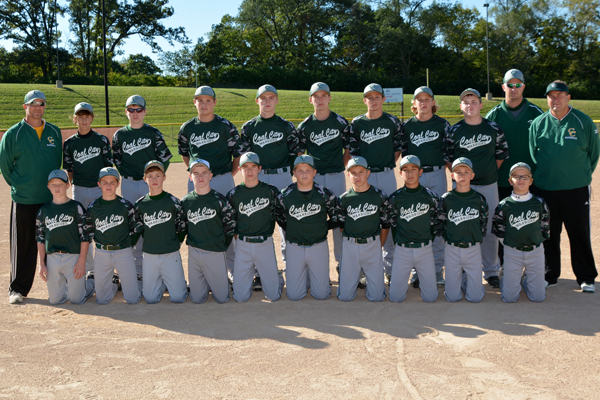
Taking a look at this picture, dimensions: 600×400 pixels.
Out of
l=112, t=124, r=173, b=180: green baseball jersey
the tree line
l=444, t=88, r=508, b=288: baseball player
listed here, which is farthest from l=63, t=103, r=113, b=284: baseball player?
the tree line

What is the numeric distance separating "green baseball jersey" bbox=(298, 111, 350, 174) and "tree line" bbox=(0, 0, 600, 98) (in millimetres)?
46635

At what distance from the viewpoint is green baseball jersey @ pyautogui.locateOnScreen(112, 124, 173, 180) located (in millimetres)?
5973

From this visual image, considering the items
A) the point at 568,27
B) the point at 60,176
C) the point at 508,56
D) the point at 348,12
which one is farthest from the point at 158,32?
the point at 60,176

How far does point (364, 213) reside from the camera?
17.6ft

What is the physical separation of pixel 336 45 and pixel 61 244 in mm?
61763

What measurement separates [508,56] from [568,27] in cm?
802

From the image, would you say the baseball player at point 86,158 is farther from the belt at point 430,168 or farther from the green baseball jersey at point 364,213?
the belt at point 430,168

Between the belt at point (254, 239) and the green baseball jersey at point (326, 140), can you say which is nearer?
the belt at point (254, 239)

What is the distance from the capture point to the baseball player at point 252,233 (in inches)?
214

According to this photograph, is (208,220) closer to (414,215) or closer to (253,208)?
(253,208)

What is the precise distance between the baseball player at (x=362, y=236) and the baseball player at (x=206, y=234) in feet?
4.08

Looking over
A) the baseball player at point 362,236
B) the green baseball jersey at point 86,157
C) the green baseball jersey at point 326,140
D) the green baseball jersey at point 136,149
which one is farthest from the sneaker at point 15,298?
the green baseball jersey at point 326,140

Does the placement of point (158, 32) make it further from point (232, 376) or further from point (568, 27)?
point (232, 376)

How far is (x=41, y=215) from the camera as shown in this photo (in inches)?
213
